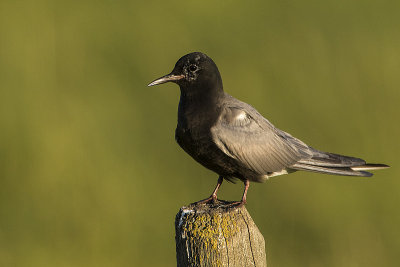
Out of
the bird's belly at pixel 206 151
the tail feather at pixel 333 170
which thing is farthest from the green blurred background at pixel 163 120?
the bird's belly at pixel 206 151

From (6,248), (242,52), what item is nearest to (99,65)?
(242,52)

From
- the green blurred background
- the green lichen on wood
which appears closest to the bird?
the green lichen on wood

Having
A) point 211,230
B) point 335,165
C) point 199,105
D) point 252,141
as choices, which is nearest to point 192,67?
point 199,105

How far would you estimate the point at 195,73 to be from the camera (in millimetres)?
5594

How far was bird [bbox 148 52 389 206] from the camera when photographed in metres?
5.43

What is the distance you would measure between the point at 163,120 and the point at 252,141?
84.5 inches

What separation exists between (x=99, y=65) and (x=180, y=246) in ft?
13.1

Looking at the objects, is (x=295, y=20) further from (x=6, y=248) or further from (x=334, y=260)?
(x=6, y=248)

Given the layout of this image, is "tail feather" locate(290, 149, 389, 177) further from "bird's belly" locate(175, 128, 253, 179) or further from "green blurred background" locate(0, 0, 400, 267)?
"green blurred background" locate(0, 0, 400, 267)

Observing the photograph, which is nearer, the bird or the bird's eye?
the bird

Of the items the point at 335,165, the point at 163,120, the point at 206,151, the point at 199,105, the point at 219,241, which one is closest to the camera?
the point at 219,241

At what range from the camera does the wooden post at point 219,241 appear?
4.21m

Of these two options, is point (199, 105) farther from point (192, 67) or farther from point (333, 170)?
point (333, 170)

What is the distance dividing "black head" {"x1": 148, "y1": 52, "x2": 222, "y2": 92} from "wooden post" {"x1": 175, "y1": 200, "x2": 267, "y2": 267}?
1.42 meters
